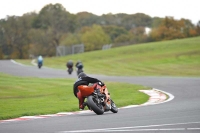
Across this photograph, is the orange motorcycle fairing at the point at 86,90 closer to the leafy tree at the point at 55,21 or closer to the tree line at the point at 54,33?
the tree line at the point at 54,33

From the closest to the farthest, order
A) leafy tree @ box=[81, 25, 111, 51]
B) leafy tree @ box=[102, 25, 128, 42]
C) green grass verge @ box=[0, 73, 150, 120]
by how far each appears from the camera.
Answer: green grass verge @ box=[0, 73, 150, 120] → leafy tree @ box=[81, 25, 111, 51] → leafy tree @ box=[102, 25, 128, 42]

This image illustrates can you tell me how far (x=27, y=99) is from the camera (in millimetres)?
20891

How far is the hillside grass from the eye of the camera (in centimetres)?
5134

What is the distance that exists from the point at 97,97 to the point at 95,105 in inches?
15.0

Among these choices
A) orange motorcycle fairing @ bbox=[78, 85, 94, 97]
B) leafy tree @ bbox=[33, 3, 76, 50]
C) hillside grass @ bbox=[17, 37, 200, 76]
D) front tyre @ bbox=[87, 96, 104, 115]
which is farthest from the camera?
leafy tree @ bbox=[33, 3, 76, 50]

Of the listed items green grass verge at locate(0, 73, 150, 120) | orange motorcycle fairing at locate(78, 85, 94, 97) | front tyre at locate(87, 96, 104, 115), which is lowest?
green grass verge at locate(0, 73, 150, 120)

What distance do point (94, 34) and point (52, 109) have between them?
358ft

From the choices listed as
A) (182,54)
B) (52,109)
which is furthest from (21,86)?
(182,54)

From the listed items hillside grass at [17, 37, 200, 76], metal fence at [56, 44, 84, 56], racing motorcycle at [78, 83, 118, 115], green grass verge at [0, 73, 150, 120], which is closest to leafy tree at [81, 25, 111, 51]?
metal fence at [56, 44, 84, 56]

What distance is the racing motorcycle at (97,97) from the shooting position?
49.0ft

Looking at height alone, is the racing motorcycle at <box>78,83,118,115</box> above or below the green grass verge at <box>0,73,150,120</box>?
above

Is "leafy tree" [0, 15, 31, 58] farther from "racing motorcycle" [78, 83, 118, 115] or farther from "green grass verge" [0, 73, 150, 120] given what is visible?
"racing motorcycle" [78, 83, 118, 115]

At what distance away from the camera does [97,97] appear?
1513 cm

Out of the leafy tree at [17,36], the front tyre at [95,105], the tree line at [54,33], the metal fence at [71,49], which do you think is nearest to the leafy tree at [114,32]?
the tree line at [54,33]
